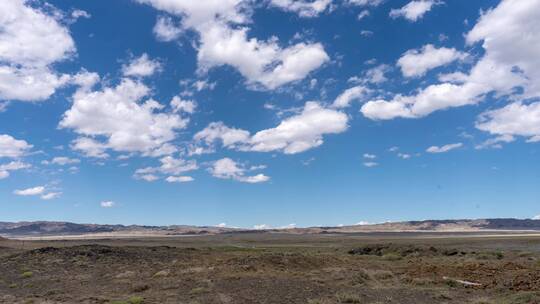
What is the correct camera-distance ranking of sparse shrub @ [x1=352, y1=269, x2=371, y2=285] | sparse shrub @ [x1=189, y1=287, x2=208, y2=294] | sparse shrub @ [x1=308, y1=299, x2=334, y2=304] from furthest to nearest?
sparse shrub @ [x1=352, y1=269, x2=371, y2=285], sparse shrub @ [x1=189, y1=287, x2=208, y2=294], sparse shrub @ [x1=308, y1=299, x2=334, y2=304]

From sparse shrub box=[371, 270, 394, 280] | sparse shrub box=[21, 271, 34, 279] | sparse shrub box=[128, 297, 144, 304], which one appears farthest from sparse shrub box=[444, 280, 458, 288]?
sparse shrub box=[21, 271, 34, 279]

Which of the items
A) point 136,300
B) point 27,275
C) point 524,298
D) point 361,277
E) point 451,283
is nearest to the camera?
point 524,298

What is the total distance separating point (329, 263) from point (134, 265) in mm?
17160

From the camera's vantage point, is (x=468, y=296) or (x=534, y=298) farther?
(x=468, y=296)

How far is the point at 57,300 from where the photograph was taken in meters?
29.9

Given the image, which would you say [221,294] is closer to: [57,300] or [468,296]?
[57,300]

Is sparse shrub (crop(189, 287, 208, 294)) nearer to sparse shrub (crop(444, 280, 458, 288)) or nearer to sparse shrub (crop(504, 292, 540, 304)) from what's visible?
sparse shrub (crop(444, 280, 458, 288))

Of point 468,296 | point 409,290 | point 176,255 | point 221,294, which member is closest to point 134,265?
point 176,255

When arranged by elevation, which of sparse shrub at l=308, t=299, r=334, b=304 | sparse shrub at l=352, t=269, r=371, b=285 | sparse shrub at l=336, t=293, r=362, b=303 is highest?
sparse shrub at l=352, t=269, r=371, b=285

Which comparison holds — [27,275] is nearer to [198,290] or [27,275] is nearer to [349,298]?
[198,290]

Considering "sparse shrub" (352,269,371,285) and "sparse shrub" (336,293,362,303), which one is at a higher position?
"sparse shrub" (352,269,371,285)

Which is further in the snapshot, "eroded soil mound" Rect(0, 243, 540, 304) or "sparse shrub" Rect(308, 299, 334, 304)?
"eroded soil mound" Rect(0, 243, 540, 304)

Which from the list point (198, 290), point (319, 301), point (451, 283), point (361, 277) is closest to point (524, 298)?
point (451, 283)

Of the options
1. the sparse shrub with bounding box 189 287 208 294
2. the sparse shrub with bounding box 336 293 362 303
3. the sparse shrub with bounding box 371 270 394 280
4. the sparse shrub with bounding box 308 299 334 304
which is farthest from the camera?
the sparse shrub with bounding box 371 270 394 280
